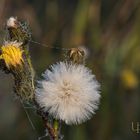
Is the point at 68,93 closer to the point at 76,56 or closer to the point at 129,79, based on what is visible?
the point at 76,56

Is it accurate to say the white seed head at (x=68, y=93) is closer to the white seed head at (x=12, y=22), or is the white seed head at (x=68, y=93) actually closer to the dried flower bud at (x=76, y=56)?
the dried flower bud at (x=76, y=56)

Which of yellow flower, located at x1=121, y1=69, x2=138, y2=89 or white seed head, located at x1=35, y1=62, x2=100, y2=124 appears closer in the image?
white seed head, located at x1=35, y1=62, x2=100, y2=124

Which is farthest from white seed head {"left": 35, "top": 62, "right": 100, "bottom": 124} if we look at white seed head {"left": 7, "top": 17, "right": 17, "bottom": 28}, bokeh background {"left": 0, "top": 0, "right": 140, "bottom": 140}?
bokeh background {"left": 0, "top": 0, "right": 140, "bottom": 140}

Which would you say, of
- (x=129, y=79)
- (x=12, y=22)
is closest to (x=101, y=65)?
(x=129, y=79)

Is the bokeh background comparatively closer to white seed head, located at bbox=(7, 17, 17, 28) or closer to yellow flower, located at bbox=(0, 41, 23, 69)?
white seed head, located at bbox=(7, 17, 17, 28)

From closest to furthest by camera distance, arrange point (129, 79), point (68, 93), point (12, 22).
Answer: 1. point (68, 93)
2. point (12, 22)
3. point (129, 79)

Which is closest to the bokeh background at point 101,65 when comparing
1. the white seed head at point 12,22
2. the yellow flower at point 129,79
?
the yellow flower at point 129,79
